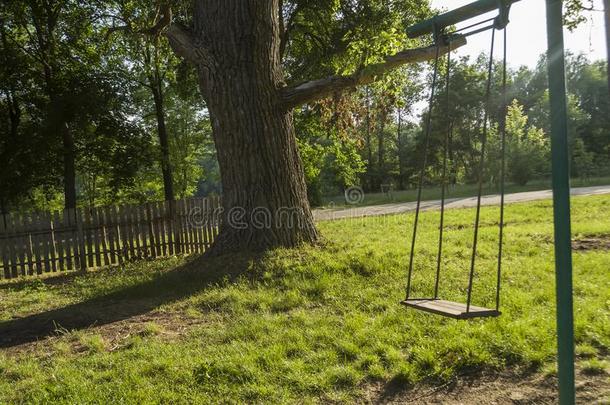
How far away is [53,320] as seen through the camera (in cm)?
554

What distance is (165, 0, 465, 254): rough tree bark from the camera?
24.0 ft

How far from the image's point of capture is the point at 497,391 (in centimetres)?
317

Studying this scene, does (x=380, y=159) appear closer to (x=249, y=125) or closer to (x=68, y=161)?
(x=68, y=161)

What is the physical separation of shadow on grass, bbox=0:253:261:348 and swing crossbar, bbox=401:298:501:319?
12.0 feet

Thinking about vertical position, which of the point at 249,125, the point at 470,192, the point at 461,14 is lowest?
the point at 470,192

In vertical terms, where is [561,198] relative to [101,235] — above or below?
above

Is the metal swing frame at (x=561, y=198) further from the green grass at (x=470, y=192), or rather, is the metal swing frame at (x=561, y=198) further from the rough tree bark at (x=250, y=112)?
the green grass at (x=470, y=192)

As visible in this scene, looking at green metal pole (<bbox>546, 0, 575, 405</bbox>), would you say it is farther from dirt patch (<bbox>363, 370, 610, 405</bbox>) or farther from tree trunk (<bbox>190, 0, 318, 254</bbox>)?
tree trunk (<bbox>190, 0, 318, 254</bbox>)

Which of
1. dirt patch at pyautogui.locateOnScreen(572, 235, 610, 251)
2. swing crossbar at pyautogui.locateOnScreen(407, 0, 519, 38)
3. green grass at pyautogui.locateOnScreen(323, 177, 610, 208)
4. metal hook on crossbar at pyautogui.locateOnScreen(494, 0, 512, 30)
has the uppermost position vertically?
swing crossbar at pyautogui.locateOnScreen(407, 0, 519, 38)

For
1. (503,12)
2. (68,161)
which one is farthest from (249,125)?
(68,161)

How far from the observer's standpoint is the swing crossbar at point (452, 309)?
114 inches

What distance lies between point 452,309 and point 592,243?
6525 mm

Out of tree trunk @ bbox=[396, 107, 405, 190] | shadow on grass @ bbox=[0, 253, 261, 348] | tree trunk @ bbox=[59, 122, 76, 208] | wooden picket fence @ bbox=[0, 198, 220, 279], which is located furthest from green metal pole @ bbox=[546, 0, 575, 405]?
tree trunk @ bbox=[396, 107, 405, 190]

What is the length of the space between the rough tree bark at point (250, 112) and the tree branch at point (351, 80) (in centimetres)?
2
